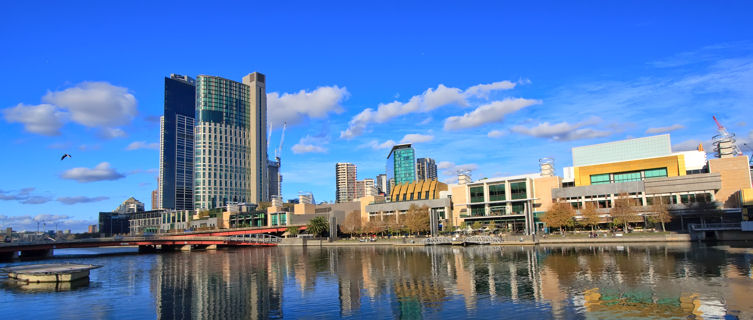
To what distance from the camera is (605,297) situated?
40.2m

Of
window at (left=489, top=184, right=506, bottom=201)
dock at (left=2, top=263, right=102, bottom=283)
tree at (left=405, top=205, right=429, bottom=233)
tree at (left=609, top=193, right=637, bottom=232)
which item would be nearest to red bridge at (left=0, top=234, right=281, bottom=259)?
tree at (left=405, top=205, right=429, bottom=233)

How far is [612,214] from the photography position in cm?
11850

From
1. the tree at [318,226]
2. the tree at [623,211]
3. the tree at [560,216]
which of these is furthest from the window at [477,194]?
the tree at [318,226]

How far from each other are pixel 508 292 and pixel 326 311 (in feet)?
55.9

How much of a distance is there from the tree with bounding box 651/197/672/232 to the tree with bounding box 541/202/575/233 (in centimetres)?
1895

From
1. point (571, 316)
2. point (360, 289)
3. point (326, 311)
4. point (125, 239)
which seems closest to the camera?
point (571, 316)

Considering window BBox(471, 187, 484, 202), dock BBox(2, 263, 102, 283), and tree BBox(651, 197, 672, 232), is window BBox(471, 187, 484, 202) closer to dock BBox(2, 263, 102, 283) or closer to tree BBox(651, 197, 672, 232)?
tree BBox(651, 197, 672, 232)

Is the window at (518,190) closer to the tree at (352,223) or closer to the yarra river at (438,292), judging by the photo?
the tree at (352,223)

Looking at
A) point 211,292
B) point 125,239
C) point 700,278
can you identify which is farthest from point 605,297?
point 125,239

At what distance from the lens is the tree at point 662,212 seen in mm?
109731

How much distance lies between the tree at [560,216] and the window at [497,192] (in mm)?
21969

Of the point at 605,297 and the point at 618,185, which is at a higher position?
the point at 618,185

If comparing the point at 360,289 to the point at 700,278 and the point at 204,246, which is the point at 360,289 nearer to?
the point at 700,278

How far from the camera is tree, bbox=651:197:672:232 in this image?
109731mm
